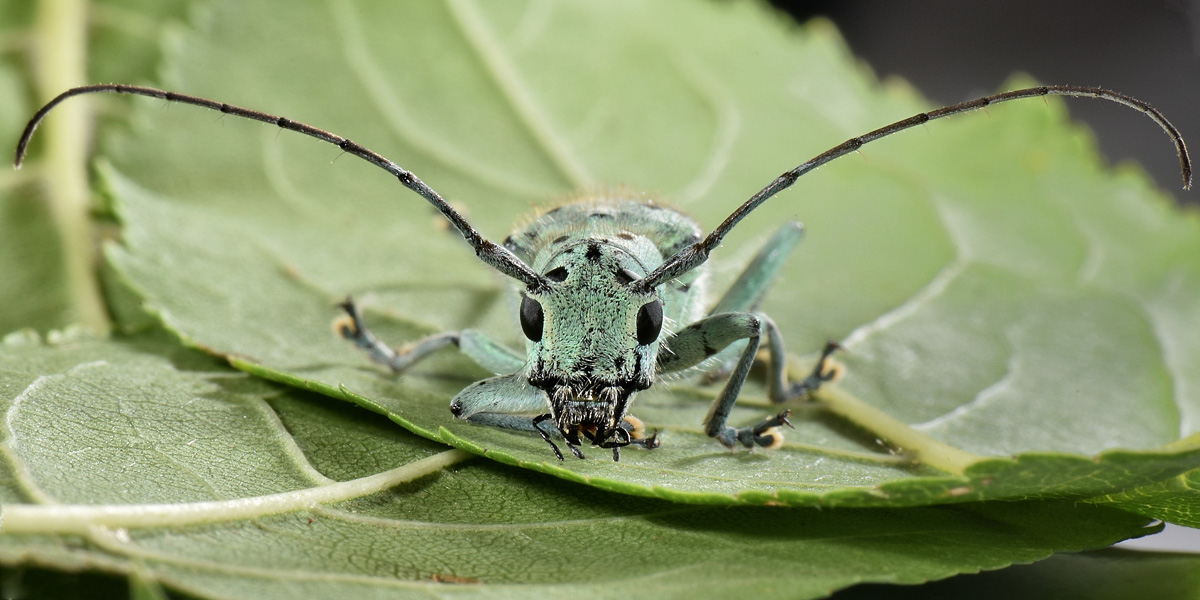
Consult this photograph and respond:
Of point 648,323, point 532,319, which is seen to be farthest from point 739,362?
point 532,319

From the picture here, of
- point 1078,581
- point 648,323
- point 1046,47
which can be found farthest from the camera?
point 1046,47

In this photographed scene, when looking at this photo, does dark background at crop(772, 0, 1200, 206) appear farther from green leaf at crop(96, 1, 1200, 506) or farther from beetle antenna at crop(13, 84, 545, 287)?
beetle antenna at crop(13, 84, 545, 287)

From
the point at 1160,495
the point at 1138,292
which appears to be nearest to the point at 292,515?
the point at 1160,495

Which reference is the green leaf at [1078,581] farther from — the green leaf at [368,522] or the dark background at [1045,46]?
the dark background at [1045,46]

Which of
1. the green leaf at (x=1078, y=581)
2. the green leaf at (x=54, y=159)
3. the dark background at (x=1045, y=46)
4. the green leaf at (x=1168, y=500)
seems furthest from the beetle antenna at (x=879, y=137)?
the dark background at (x=1045, y=46)

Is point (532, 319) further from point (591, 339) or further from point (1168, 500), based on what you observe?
point (1168, 500)

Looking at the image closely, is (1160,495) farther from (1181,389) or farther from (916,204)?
(916,204)

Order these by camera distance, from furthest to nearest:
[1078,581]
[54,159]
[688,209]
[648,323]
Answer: [688,209] < [54,159] < [648,323] < [1078,581]

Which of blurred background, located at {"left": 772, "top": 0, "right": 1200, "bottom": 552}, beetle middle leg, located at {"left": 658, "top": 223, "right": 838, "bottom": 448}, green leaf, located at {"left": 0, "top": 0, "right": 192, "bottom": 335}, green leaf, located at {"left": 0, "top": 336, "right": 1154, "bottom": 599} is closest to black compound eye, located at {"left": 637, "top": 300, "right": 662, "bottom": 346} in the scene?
beetle middle leg, located at {"left": 658, "top": 223, "right": 838, "bottom": 448}
